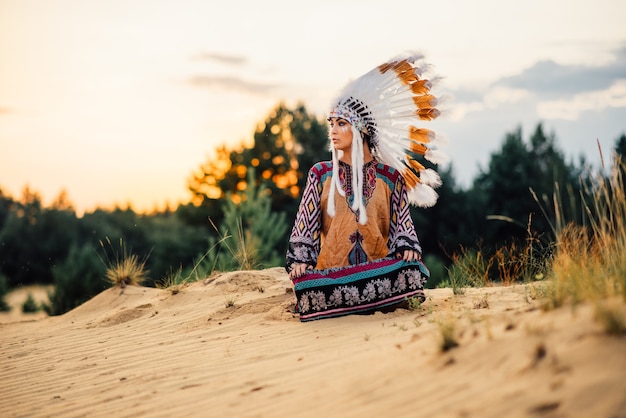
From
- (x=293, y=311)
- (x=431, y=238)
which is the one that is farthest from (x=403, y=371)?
(x=431, y=238)

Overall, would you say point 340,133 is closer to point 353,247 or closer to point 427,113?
point 427,113

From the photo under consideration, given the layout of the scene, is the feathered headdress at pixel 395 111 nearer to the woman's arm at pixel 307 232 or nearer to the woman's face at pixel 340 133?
the woman's face at pixel 340 133

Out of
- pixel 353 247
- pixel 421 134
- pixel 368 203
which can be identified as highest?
pixel 421 134

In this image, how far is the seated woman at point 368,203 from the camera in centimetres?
564

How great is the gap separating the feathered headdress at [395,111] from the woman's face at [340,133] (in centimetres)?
5

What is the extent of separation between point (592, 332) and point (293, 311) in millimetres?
3557

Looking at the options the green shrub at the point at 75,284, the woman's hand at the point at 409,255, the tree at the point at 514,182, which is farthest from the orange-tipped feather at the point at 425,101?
the tree at the point at 514,182

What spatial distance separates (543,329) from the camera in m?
3.32

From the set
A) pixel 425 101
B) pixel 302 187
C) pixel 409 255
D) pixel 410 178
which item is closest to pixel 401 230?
pixel 409 255

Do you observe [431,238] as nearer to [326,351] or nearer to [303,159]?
[303,159]

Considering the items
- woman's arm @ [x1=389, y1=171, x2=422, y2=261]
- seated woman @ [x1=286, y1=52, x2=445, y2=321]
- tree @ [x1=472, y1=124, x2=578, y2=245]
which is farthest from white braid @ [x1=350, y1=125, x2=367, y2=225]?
tree @ [x1=472, y1=124, x2=578, y2=245]

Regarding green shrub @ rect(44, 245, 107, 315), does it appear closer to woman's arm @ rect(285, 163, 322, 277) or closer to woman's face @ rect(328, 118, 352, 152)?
woman's arm @ rect(285, 163, 322, 277)

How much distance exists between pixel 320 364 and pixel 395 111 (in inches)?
113

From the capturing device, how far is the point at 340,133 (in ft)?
19.5
